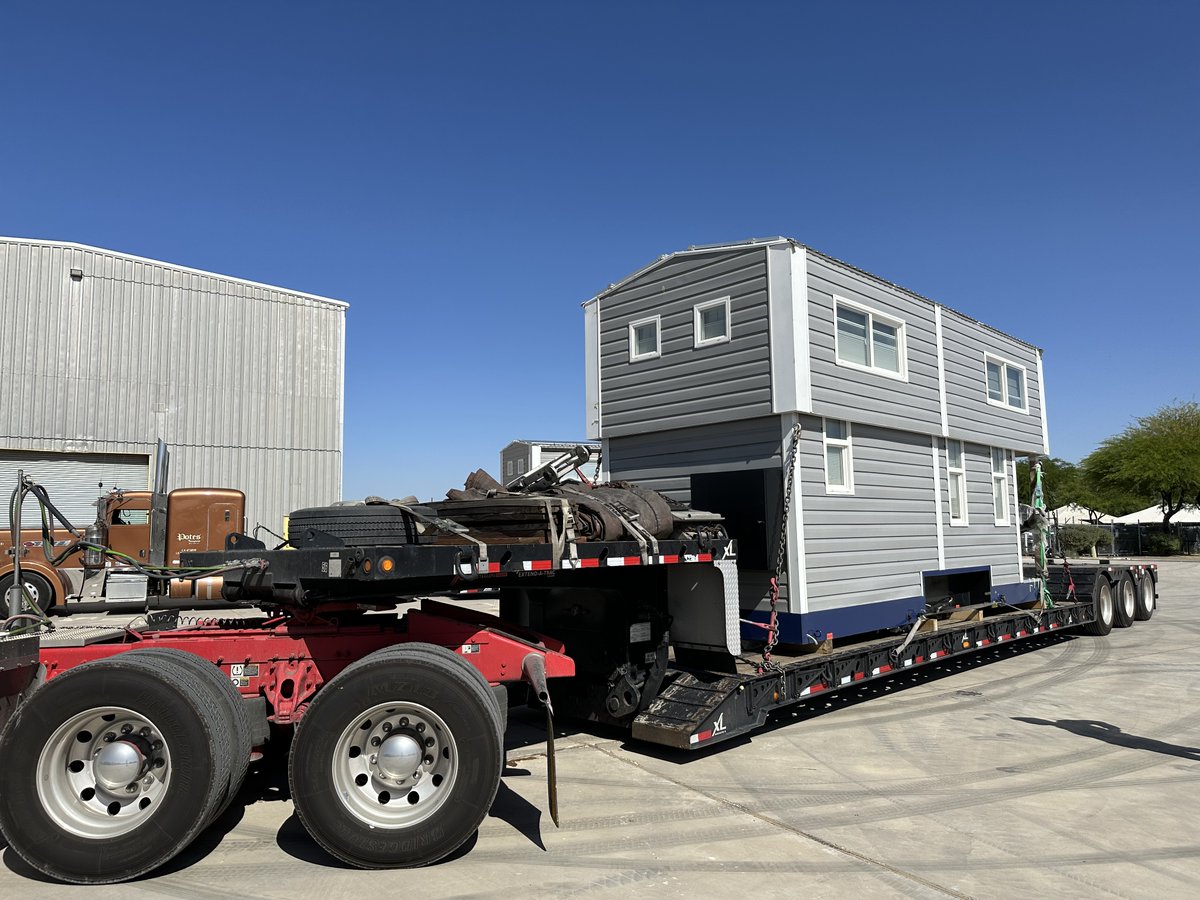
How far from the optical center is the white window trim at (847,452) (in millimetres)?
8531

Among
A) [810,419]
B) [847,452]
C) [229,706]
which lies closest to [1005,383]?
[847,452]

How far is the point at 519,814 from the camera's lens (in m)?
5.51

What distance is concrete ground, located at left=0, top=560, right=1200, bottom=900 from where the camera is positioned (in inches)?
173

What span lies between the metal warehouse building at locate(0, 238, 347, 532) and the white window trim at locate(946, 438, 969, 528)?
65.7 feet

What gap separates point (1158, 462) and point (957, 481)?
44516 mm

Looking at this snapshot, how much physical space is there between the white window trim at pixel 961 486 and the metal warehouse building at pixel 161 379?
2002 centimetres

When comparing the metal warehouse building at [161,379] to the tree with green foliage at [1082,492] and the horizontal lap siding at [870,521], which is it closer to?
the horizontal lap siding at [870,521]

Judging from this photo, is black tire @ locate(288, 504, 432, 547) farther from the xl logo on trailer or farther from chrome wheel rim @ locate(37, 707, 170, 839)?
the xl logo on trailer

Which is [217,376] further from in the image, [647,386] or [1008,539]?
[1008,539]

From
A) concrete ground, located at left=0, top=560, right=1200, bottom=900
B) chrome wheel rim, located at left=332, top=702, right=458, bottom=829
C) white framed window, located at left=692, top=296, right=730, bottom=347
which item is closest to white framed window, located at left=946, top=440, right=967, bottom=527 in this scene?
concrete ground, located at left=0, top=560, right=1200, bottom=900

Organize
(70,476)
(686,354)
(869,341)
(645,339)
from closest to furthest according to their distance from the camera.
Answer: (686,354), (869,341), (645,339), (70,476)

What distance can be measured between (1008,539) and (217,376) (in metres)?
21.8

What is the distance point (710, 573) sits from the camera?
7.37 m

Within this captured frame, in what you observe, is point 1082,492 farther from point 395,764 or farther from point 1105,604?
point 395,764
